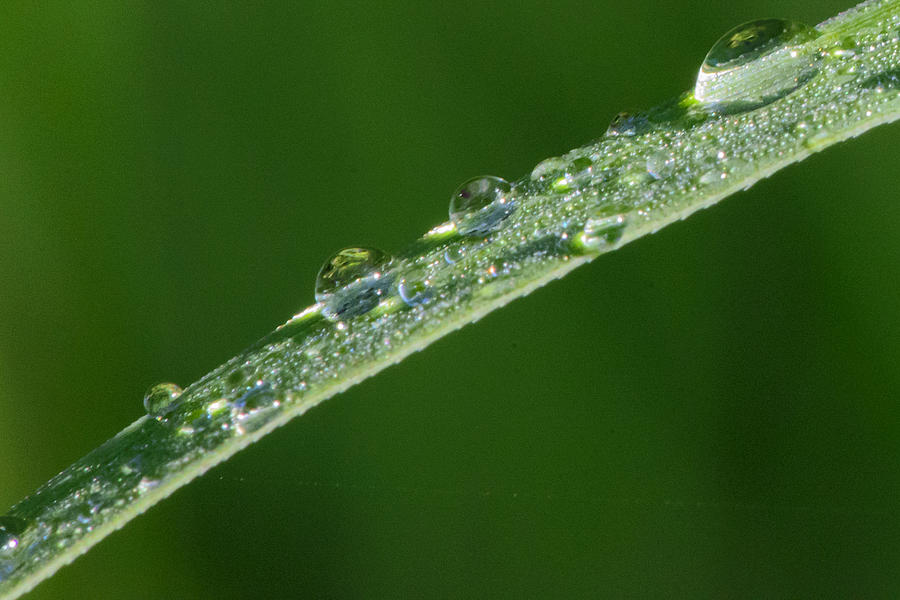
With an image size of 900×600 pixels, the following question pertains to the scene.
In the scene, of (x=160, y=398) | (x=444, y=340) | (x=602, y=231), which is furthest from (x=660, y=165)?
(x=444, y=340)

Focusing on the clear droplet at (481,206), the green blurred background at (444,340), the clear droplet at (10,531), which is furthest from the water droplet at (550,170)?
the green blurred background at (444,340)

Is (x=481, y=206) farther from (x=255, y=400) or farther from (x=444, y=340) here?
(x=444, y=340)

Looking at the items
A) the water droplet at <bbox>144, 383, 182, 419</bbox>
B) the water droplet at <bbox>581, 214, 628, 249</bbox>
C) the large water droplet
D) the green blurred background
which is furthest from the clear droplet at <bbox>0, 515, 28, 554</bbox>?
the green blurred background

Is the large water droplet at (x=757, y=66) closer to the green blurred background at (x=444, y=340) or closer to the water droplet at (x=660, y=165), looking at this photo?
the water droplet at (x=660, y=165)

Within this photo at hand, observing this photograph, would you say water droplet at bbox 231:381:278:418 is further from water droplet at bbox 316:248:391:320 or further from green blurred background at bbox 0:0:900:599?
green blurred background at bbox 0:0:900:599

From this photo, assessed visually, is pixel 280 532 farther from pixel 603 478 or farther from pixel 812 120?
pixel 812 120
